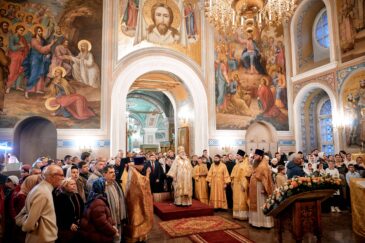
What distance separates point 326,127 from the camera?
538 inches

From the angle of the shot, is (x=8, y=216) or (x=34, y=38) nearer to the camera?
(x=8, y=216)

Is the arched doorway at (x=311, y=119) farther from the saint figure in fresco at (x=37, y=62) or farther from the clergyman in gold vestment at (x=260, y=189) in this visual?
the saint figure in fresco at (x=37, y=62)

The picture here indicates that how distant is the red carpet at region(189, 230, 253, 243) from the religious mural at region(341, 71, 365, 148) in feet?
25.8

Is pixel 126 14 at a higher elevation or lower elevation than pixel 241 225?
higher

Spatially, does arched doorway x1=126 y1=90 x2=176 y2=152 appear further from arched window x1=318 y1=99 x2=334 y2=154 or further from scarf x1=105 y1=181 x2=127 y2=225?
scarf x1=105 y1=181 x2=127 y2=225

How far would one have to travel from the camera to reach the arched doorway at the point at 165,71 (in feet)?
38.5

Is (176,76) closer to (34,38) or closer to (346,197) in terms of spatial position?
(34,38)

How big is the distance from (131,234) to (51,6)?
34.7 feet

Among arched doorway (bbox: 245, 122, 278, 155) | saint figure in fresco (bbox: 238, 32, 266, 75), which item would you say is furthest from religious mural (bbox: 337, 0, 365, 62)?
arched doorway (bbox: 245, 122, 278, 155)

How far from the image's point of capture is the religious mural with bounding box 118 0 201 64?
12.3 meters

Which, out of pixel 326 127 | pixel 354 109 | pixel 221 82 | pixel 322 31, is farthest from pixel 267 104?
pixel 322 31

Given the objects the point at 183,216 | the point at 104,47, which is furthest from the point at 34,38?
the point at 183,216

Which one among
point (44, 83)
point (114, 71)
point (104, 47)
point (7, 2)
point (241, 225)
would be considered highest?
point (7, 2)

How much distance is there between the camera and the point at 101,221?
2990mm
